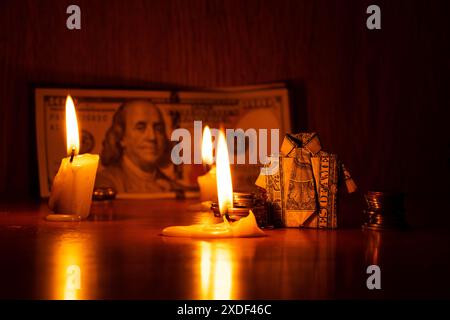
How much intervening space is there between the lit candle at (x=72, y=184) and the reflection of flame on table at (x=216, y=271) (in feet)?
1.41

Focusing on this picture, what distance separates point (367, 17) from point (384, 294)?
1.87m

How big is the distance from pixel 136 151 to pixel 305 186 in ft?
3.44

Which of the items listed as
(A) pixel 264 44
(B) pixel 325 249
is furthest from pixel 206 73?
(B) pixel 325 249

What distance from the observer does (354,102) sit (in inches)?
97.1

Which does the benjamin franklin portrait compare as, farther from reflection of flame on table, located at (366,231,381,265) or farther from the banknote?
reflection of flame on table, located at (366,231,381,265)

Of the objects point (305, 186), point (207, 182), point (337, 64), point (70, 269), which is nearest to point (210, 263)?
point (70, 269)

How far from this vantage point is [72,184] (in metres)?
1.48

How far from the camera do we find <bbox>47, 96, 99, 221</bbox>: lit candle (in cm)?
148

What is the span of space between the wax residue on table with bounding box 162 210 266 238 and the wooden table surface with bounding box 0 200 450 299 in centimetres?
3

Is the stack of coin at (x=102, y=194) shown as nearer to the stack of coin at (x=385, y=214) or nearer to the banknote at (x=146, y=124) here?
the banknote at (x=146, y=124)

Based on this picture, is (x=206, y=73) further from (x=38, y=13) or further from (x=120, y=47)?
(x=38, y=13)

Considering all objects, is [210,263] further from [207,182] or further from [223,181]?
[207,182]

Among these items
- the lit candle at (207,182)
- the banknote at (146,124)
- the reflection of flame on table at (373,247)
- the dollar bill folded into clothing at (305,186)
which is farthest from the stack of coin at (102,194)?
the reflection of flame on table at (373,247)

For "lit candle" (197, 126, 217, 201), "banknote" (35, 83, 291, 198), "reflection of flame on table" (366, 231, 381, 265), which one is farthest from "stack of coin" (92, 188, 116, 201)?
"reflection of flame on table" (366, 231, 381, 265)
